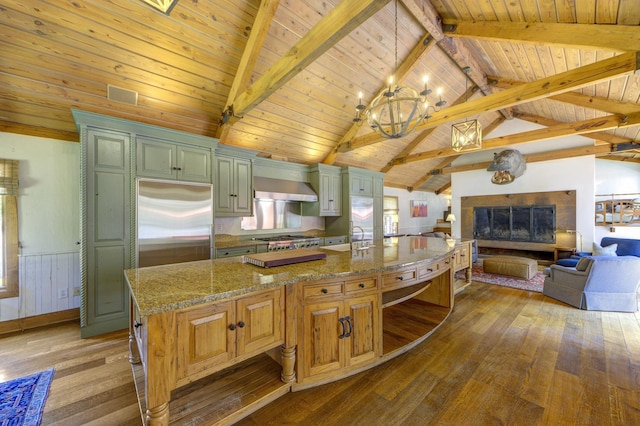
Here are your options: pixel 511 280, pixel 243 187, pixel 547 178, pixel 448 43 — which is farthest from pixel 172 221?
pixel 547 178

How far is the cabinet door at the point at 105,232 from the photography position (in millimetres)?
2771

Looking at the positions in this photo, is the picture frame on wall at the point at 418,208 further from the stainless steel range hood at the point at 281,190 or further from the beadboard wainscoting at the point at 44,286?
the beadboard wainscoting at the point at 44,286

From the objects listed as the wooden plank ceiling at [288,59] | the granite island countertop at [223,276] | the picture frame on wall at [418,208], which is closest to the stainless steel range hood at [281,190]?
the wooden plank ceiling at [288,59]

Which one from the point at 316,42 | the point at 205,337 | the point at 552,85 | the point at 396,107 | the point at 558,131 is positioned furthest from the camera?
the point at 558,131

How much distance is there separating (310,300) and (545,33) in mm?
3879

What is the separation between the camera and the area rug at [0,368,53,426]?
5.41 feet

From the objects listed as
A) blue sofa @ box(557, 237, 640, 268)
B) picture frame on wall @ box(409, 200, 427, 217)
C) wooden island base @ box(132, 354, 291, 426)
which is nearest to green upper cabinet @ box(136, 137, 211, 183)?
wooden island base @ box(132, 354, 291, 426)

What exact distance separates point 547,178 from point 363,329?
7855 mm

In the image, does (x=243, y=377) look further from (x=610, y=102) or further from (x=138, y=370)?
(x=610, y=102)

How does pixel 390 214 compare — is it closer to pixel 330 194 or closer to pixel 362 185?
pixel 362 185

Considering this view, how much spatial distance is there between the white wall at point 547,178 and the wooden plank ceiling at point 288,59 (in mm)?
1278

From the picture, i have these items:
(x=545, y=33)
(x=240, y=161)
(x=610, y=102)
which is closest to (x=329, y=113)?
(x=240, y=161)

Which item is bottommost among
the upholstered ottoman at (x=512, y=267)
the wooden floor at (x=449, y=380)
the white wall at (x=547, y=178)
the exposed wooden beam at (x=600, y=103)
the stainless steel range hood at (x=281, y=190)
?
the wooden floor at (x=449, y=380)

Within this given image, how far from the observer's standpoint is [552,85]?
3.17 m
